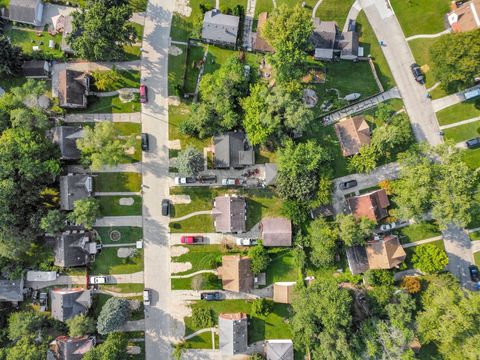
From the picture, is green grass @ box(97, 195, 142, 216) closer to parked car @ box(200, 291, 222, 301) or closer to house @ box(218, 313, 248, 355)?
parked car @ box(200, 291, 222, 301)

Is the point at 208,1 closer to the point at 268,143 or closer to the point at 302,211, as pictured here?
the point at 268,143

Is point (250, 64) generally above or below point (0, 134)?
above

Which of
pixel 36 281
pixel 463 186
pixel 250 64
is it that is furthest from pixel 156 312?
pixel 463 186

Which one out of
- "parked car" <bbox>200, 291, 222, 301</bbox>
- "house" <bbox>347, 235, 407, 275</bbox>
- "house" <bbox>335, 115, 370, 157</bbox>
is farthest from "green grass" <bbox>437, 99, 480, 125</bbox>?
"parked car" <bbox>200, 291, 222, 301</bbox>

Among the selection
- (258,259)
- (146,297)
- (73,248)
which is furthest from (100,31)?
(258,259)

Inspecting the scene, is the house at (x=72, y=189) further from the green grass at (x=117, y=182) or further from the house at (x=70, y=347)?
the house at (x=70, y=347)

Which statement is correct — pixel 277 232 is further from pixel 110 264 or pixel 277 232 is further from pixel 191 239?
pixel 110 264
